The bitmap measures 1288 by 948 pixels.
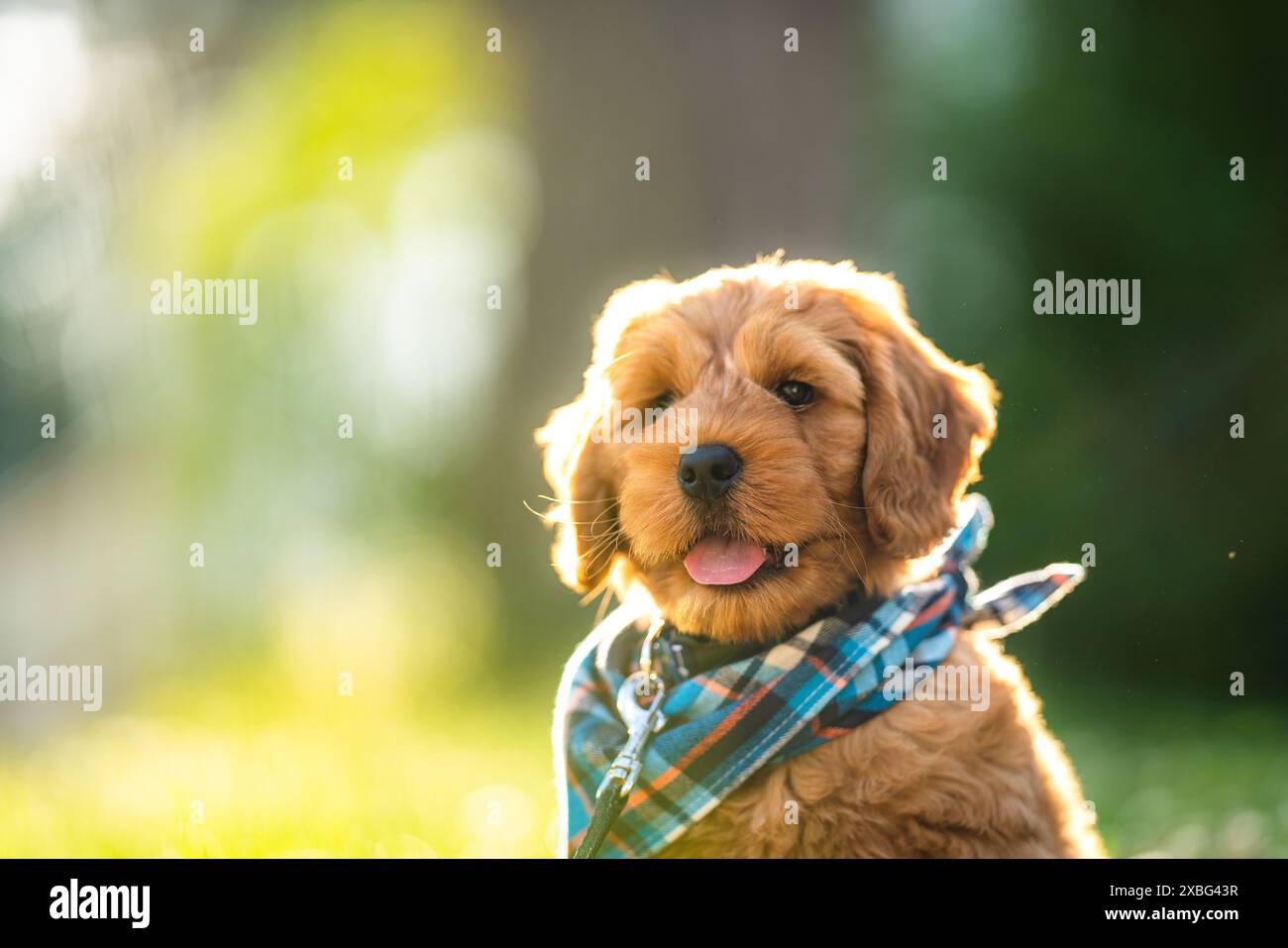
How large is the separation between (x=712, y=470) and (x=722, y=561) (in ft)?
0.90

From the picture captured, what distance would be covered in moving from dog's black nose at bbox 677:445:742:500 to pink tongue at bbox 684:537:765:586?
0.52ft

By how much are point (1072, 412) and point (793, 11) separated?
2908 millimetres

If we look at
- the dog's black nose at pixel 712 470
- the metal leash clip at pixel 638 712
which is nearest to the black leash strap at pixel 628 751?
the metal leash clip at pixel 638 712

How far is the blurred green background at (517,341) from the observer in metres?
4.61

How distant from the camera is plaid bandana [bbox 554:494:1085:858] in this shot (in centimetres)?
284

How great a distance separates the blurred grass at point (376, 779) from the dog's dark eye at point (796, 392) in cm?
206

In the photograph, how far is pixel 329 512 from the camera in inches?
280

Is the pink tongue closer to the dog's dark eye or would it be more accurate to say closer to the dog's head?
the dog's head

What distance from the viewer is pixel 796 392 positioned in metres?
3.11

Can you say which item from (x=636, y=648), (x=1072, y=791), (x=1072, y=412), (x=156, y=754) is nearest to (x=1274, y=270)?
(x=1072, y=412)

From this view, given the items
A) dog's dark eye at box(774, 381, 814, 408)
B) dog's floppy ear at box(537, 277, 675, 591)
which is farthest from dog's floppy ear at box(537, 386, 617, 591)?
dog's dark eye at box(774, 381, 814, 408)

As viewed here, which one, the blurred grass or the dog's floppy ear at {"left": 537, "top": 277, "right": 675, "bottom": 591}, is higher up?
the dog's floppy ear at {"left": 537, "top": 277, "right": 675, "bottom": 591}

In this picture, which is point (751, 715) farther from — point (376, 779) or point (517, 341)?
point (517, 341)
